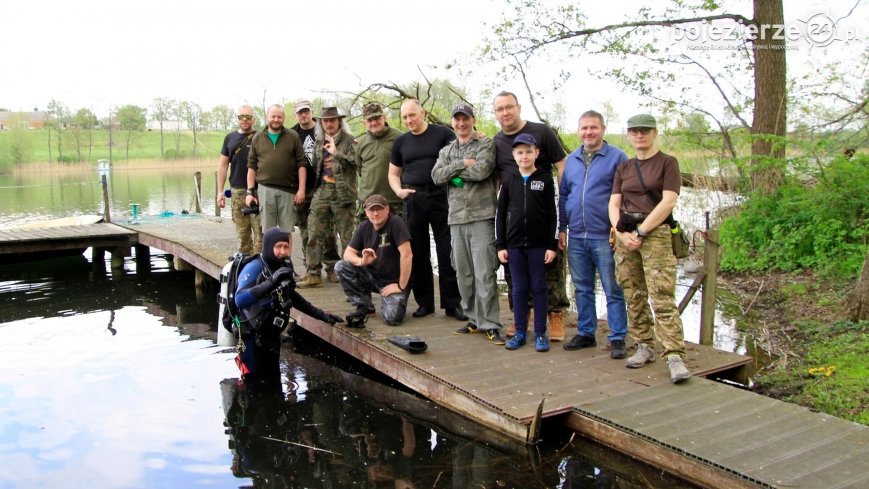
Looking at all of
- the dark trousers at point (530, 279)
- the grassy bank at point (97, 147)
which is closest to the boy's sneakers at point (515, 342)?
the dark trousers at point (530, 279)

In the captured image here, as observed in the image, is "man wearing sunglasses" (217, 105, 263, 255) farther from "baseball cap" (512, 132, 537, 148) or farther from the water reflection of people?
the water reflection of people

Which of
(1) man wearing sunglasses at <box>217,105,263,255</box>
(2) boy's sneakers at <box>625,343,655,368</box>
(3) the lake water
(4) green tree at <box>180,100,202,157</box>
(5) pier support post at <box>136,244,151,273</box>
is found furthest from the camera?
(4) green tree at <box>180,100,202,157</box>

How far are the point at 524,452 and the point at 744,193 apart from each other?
25.2 feet

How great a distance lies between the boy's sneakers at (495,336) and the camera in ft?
18.9

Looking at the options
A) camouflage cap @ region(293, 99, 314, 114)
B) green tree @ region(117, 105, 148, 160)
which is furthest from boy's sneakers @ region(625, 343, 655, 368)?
green tree @ region(117, 105, 148, 160)

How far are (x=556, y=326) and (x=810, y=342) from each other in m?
2.45

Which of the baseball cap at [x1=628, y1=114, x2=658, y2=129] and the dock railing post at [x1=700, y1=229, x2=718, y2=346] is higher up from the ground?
the baseball cap at [x1=628, y1=114, x2=658, y2=129]

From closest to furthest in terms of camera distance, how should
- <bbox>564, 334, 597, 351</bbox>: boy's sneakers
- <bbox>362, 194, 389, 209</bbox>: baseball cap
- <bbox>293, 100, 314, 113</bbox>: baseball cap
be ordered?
<bbox>564, 334, 597, 351</bbox>: boy's sneakers
<bbox>362, 194, 389, 209</bbox>: baseball cap
<bbox>293, 100, 314, 113</bbox>: baseball cap

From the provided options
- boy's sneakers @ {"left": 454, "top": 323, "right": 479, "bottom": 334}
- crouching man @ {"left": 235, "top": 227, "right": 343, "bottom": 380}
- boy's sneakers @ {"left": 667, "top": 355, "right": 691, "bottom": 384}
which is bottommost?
boy's sneakers @ {"left": 454, "top": 323, "right": 479, "bottom": 334}

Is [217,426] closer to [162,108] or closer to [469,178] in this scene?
[469,178]

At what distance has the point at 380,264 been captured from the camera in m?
6.31

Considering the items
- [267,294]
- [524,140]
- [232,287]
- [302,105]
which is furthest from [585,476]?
[302,105]

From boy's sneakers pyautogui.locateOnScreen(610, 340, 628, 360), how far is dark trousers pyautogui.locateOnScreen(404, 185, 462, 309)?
5.32 feet

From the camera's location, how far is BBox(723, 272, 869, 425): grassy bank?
16.2 ft
